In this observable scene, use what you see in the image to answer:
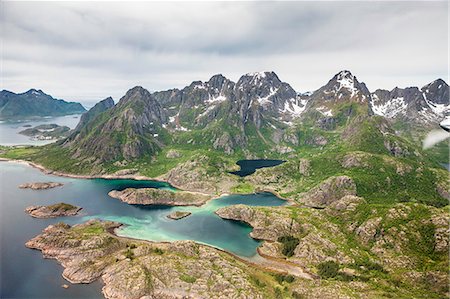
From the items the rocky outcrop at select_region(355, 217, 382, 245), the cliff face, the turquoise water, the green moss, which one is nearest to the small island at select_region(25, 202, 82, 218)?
the turquoise water

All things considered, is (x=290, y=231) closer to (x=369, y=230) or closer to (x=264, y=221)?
(x=264, y=221)

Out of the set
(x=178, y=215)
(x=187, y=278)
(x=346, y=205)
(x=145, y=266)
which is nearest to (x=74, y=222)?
(x=178, y=215)

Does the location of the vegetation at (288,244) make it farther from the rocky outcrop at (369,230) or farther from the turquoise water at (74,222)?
the rocky outcrop at (369,230)

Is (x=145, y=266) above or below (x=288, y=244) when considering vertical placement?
above

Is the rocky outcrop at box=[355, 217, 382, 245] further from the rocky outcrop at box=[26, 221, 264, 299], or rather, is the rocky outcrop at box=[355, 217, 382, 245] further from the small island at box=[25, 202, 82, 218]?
the small island at box=[25, 202, 82, 218]

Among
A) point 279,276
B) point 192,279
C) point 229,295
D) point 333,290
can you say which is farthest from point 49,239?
point 333,290
